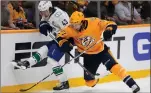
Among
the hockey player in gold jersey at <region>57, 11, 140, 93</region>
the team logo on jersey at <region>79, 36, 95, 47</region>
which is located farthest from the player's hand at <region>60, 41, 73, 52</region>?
the team logo on jersey at <region>79, 36, 95, 47</region>

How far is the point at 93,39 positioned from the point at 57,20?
483 mm

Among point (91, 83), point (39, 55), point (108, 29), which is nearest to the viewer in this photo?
point (108, 29)

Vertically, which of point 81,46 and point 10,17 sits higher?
point 10,17

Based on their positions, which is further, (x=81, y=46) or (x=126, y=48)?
(x=126, y=48)

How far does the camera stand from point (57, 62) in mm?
4352

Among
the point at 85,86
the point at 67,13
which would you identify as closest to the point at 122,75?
the point at 85,86

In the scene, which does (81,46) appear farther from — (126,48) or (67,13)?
(126,48)

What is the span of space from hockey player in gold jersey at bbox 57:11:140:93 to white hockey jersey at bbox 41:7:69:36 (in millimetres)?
212

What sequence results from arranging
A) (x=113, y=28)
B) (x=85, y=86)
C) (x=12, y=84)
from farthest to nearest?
1. (x=85, y=86)
2. (x=12, y=84)
3. (x=113, y=28)

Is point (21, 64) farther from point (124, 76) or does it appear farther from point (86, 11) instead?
point (86, 11)

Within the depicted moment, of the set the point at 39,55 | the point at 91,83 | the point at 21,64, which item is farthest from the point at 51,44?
the point at 91,83

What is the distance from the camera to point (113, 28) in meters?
3.99

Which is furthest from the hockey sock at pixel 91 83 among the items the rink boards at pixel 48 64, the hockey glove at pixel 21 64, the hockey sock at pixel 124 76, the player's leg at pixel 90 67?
the hockey glove at pixel 21 64

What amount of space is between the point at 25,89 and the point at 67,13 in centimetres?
105
